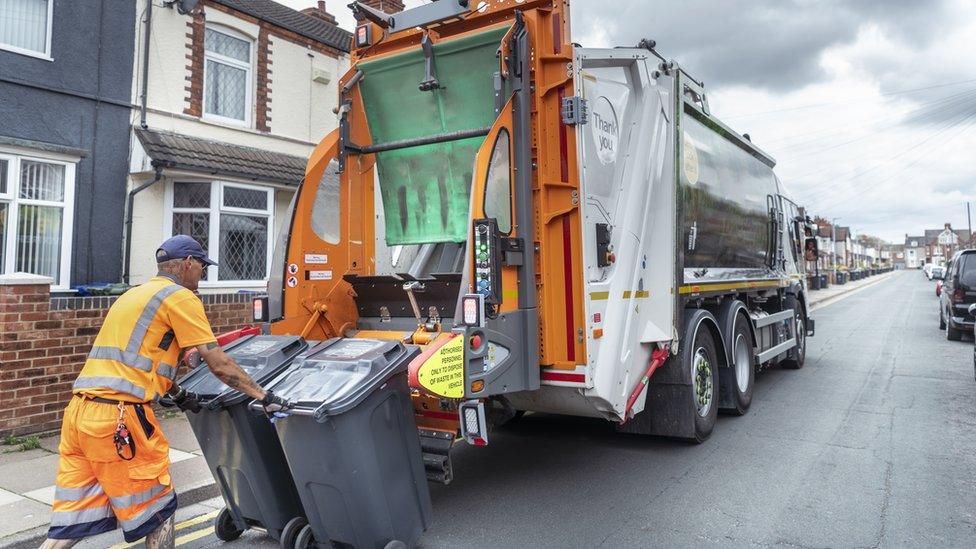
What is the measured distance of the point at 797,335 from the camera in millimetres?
10023

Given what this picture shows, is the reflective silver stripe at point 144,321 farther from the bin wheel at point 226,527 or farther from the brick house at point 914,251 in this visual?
the brick house at point 914,251

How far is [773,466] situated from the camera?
205 inches

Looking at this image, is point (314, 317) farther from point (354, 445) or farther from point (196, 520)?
point (354, 445)

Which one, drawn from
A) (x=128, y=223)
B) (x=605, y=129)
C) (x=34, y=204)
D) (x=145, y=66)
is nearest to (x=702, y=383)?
(x=605, y=129)

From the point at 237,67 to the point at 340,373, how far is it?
29.8 ft

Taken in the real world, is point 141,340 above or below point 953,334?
above

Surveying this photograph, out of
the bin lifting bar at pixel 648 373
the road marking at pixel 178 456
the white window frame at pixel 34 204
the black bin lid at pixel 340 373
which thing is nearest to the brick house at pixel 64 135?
the white window frame at pixel 34 204

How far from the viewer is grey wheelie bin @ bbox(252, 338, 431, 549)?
309cm

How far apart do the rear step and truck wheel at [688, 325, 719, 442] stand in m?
2.56

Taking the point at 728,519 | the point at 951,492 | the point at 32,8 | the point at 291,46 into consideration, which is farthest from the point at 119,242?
the point at 951,492

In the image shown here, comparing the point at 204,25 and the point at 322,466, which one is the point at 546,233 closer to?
the point at 322,466

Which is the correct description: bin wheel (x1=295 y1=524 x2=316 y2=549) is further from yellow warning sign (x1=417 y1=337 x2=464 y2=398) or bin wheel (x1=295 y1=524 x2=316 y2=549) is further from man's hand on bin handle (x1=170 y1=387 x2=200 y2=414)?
yellow warning sign (x1=417 y1=337 x2=464 y2=398)

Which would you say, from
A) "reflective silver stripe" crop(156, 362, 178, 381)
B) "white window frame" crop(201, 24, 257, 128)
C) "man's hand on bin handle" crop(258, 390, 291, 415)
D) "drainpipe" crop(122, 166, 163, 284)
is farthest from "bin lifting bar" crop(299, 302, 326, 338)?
"white window frame" crop(201, 24, 257, 128)

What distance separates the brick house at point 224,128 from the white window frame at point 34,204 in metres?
0.73
